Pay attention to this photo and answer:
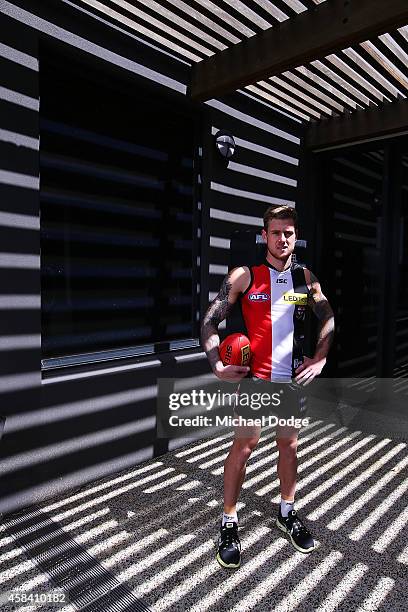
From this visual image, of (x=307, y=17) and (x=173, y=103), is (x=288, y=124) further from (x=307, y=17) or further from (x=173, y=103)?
(x=307, y=17)

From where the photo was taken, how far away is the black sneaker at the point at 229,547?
2.30 m

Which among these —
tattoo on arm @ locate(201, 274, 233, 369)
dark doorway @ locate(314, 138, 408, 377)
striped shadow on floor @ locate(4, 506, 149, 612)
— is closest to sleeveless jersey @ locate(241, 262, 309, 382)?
tattoo on arm @ locate(201, 274, 233, 369)

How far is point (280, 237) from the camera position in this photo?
2.37 m

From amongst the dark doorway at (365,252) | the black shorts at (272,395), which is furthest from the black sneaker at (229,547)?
the dark doorway at (365,252)

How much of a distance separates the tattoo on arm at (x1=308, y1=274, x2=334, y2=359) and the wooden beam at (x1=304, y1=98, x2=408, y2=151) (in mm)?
3065

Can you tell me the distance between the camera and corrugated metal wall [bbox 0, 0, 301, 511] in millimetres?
2801

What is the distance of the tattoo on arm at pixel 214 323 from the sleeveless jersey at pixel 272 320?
0.10 m

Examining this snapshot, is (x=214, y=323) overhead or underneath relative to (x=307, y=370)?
overhead

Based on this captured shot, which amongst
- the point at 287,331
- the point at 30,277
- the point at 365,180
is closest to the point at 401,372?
the point at 365,180

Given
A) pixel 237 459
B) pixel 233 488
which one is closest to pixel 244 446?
pixel 237 459

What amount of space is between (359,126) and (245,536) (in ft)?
14.4

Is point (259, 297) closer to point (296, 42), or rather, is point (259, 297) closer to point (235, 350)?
point (235, 350)

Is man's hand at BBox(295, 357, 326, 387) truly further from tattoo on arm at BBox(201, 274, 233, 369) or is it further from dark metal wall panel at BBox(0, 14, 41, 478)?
dark metal wall panel at BBox(0, 14, 41, 478)

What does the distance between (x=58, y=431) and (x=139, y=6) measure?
9.95 feet
